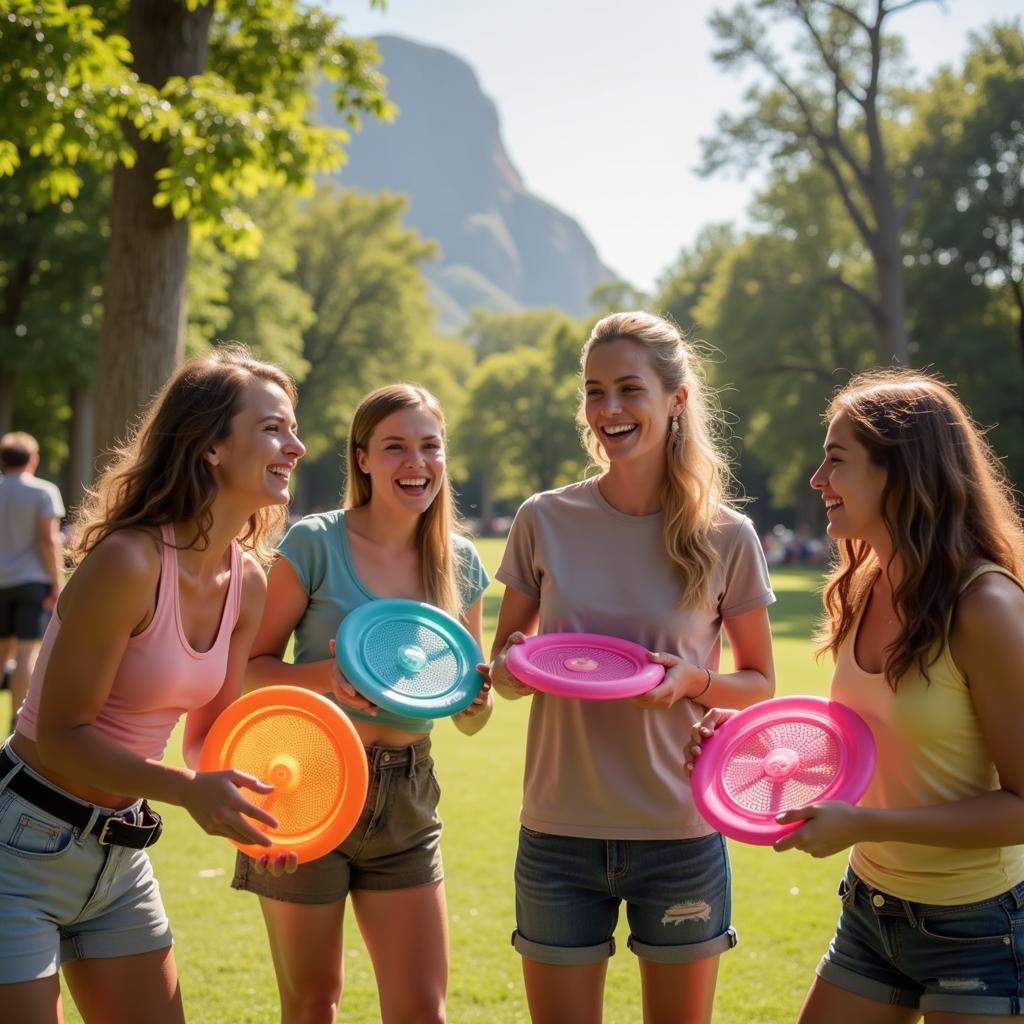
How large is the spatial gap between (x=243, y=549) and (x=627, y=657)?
1282mm

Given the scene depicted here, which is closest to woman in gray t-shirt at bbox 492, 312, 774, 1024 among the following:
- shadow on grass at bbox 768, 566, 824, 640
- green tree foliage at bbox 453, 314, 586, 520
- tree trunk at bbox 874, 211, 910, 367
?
shadow on grass at bbox 768, 566, 824, 640

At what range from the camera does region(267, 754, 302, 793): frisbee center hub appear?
3018 millimetres

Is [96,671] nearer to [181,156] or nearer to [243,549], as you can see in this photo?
[243,549]

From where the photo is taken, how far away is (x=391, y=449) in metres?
3.76

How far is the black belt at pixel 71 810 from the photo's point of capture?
2914 mm

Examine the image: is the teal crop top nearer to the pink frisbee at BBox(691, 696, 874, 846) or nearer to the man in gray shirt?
the pink frisbee at BBox(691, 696, 874, 846)

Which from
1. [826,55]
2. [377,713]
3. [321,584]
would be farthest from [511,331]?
[377,713]

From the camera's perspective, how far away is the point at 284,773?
9.93 feet

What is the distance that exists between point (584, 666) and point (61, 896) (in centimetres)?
153

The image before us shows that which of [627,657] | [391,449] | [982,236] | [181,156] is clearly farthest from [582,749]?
[982,236]

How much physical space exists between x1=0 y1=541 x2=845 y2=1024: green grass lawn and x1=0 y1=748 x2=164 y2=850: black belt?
6.94ft

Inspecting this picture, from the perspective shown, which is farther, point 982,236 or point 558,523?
point 982,236

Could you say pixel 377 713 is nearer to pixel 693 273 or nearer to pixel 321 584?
pixel 321 584

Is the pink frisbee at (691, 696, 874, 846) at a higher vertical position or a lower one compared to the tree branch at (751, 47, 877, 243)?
lower
